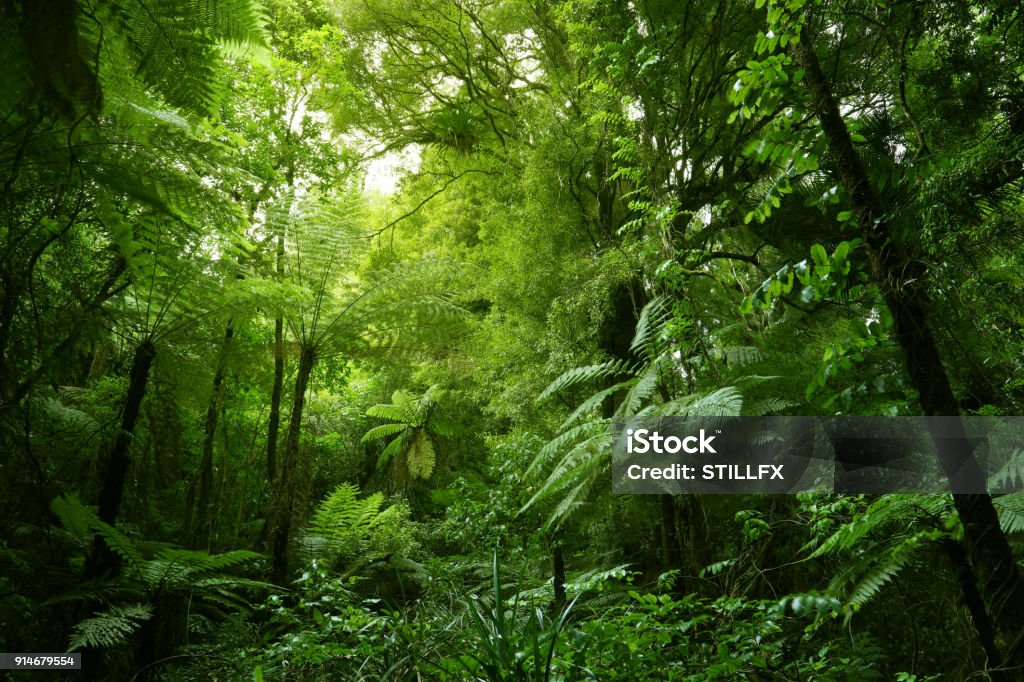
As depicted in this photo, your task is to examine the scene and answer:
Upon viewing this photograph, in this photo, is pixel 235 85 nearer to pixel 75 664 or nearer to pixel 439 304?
pixel 439 304

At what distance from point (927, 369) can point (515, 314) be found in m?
3.37

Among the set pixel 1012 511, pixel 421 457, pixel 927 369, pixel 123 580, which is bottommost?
pixel 123 580

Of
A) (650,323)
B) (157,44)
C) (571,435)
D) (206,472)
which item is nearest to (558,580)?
(571,435)

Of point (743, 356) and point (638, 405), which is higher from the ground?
point (743, 356)

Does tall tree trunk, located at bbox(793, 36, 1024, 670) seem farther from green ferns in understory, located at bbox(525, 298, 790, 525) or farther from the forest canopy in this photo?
green ferns in understory, located at bbox(525, 298, 790, 525)

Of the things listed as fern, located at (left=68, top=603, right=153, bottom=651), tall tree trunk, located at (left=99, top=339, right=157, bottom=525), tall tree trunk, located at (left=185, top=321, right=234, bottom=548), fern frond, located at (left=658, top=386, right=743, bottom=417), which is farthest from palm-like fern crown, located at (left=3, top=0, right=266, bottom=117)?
fern frond, located at (left=658, top=386, right=743, bottom=417)

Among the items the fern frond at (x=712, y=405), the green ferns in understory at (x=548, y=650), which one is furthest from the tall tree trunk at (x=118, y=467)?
the fern frond at (x=712, y=405)

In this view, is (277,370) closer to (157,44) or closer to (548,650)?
(157,44)

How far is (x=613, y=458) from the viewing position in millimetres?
2883

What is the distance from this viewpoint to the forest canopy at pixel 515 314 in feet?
4.63

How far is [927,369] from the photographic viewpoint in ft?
4.32

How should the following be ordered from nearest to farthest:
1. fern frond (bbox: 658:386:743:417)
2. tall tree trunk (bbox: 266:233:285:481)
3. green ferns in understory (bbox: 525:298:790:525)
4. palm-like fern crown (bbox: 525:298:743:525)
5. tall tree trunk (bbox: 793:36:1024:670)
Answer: tall tree trunk (bbox: 793:36:1024:670), fern frond (bbox: 658:386:743:417), green ferns in understory (bbox: 525:298:790:525), palm-like fern crown (bbox: 525:298:743:525), tall tree trunk (bbox: 266:233:285:481)

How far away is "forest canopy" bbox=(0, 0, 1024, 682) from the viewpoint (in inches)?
55.6

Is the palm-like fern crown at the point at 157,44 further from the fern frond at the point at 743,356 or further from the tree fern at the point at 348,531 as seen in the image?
the tree fern at the point at 348,531
